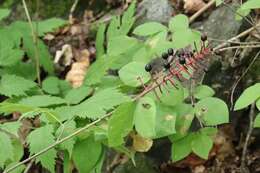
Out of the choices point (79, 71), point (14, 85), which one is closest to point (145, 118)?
point (14, 85)

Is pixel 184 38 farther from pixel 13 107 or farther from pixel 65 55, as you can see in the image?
pixel 65 55

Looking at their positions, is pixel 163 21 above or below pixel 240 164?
above

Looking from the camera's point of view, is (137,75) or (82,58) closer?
(137,75)

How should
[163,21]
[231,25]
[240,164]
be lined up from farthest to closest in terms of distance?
[163,21]
[231,25]
[240,164]

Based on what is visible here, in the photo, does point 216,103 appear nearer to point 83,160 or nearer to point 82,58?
point 83,160

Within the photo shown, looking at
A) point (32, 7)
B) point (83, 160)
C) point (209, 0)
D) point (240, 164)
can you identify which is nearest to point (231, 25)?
point (209, 0)

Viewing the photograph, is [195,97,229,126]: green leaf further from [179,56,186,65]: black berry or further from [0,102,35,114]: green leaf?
[0,102,35,114]: green leaf

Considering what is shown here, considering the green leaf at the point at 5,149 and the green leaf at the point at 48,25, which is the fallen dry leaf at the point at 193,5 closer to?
the green leaf at the point at 48,25
